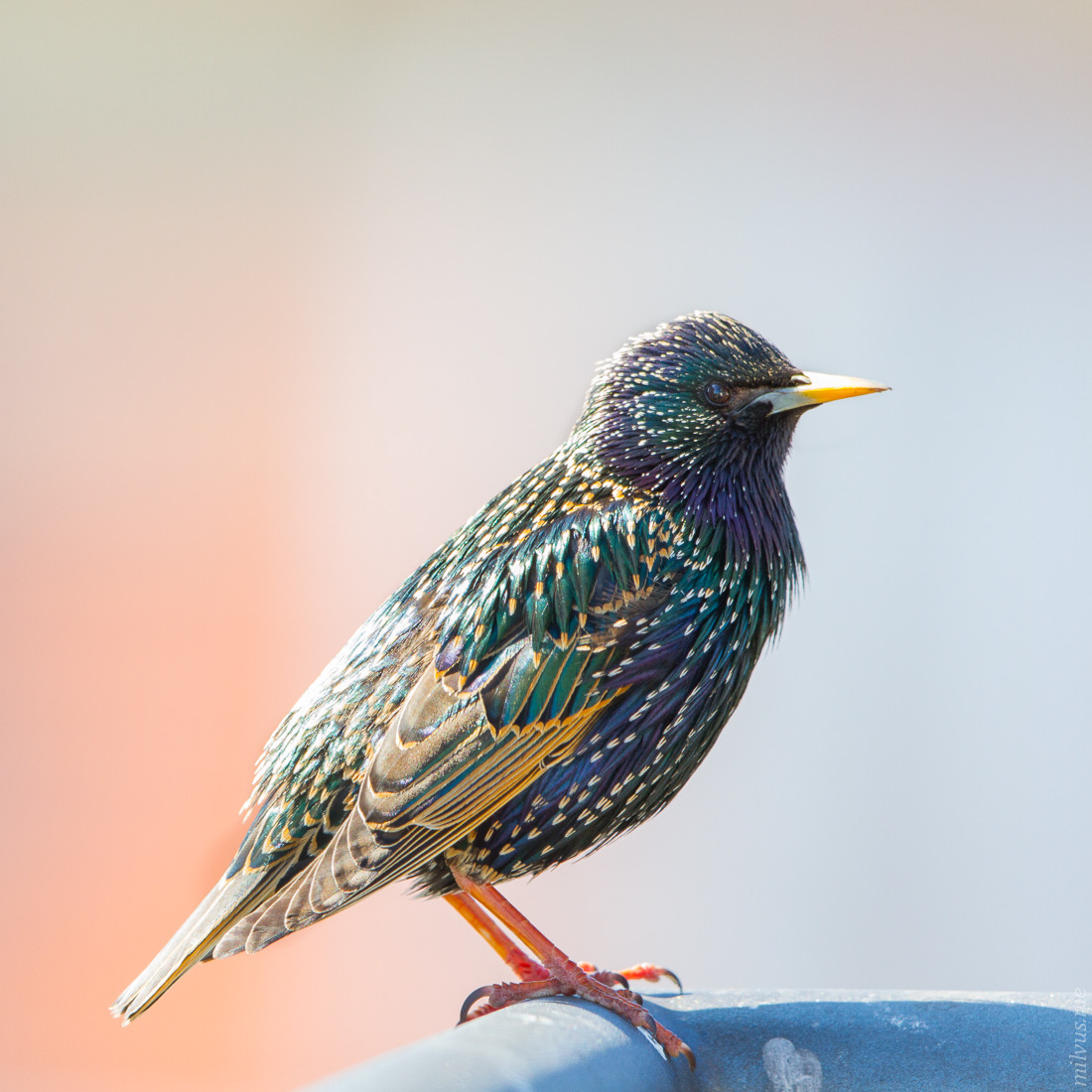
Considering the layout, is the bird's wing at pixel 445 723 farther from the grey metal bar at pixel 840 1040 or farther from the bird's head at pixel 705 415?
the grey metal bar at pixel 840 1040

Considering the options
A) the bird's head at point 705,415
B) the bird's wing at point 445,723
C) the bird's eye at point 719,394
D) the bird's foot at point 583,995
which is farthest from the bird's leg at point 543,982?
the bird's eye at point 719,394

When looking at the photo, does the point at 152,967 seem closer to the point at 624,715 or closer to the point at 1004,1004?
the point at 624,715

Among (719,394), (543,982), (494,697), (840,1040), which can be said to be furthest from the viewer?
(719,394)

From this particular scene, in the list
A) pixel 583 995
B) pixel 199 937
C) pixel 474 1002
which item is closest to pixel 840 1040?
pixel 583 995

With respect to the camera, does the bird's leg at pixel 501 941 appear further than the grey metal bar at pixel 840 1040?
Yes

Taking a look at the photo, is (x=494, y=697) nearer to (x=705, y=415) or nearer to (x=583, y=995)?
(x=583, y=995)

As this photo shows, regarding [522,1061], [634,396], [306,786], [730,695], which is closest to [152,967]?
[306,786]
